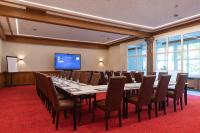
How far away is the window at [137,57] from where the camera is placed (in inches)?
399

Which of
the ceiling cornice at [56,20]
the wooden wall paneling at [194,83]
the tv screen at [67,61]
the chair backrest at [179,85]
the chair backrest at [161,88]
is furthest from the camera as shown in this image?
the tv screen at [67,61]

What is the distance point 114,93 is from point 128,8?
348 cm

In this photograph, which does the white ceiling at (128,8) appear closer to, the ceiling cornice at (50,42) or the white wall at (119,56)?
the white wall at (119,56)

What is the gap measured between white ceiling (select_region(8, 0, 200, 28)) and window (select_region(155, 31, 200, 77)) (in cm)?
227

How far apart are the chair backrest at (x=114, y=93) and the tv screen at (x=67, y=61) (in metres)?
8.40

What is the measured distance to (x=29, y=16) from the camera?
5.14 meters

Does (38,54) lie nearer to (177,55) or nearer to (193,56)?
(177,55)

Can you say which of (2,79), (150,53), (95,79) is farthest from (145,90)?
(2,79)

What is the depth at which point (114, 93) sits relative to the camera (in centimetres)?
274

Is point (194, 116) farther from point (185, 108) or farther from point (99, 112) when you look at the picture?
point (99, 112)

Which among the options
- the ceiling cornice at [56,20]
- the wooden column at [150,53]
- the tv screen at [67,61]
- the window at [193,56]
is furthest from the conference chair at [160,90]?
the tv screen at [67,61]

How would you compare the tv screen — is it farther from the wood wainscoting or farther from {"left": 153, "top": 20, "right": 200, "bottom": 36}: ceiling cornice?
{"left": 153, "top": 20, "right": 200, "bottom": 36}: ceiling cornice

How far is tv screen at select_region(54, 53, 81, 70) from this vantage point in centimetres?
1058

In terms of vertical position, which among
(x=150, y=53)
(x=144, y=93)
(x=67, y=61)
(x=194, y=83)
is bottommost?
(x=194, y=83)
